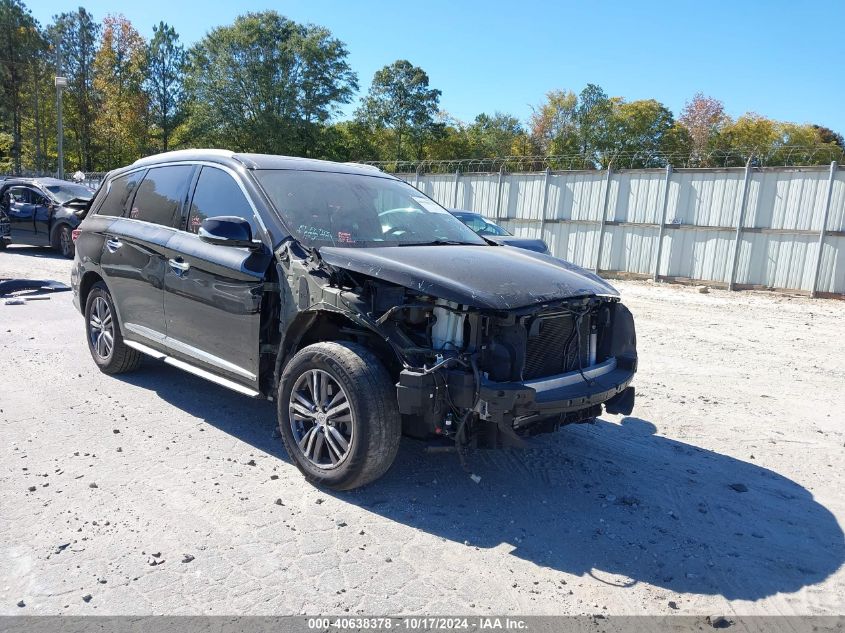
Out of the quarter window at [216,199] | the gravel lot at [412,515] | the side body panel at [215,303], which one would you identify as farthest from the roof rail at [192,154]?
the gravel lot at [412,515]

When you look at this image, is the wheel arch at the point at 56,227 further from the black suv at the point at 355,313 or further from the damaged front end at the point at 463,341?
the damaged front end at the point at 463,341

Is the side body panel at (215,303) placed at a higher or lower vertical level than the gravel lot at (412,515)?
higher

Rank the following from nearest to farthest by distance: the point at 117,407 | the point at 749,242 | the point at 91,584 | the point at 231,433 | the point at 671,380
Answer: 1. the point at 91,584
2. the point at 231,433
3. the point at 117,407
4. the point at 671,380
5. the point at 749,242

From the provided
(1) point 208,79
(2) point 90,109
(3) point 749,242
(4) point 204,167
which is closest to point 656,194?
(3) point 749,242

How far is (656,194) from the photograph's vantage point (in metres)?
16.8

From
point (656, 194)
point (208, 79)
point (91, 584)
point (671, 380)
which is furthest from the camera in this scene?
point (208, 79)

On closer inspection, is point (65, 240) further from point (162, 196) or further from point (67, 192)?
point (162, 196)

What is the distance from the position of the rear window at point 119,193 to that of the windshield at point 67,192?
10.8m

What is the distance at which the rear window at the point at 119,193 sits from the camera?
18.7ft

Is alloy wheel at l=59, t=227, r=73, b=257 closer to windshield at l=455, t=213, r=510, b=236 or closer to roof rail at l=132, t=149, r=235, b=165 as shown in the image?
windshield at l=455, t=213, r=510, b=236

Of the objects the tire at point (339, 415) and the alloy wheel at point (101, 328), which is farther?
the alloy wheel at point (101, 328)

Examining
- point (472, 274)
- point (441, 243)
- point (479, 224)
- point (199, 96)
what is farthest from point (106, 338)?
point (199, 96)

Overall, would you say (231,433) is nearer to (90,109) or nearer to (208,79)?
(208,79)

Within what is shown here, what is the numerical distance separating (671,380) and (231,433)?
4.42 metres
